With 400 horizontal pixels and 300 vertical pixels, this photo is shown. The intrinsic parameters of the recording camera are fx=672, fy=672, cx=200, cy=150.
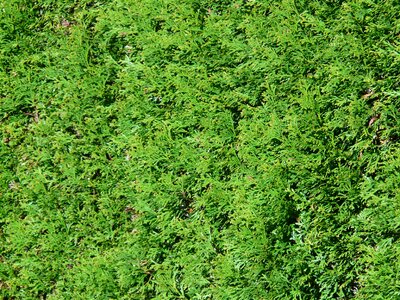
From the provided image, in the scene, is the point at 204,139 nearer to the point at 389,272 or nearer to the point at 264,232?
the point at 264,232

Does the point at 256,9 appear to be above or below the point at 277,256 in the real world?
above

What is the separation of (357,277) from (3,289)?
8.90 ft

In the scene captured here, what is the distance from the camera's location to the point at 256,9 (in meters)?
4.88

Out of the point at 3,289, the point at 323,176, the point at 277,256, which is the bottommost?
the point at 3,289

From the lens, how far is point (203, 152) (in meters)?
4.69

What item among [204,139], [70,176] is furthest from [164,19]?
[70,176]

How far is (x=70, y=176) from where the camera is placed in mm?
5145

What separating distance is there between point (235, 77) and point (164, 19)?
82 centimetres

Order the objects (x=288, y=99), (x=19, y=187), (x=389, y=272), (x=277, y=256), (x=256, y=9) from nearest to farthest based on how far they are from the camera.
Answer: (x=389, y=272)
(x=277, y=256)
(x=288, y=99)
(x=256, y=9)
(x=19, y=187)

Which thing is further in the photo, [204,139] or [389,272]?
[204,139]

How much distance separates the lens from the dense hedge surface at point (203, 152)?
4168 mm

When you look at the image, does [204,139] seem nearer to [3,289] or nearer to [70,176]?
[70,176]

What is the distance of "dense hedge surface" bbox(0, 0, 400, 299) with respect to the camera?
4168mm

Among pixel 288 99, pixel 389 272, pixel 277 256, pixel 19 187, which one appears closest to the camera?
pixel 389 272
